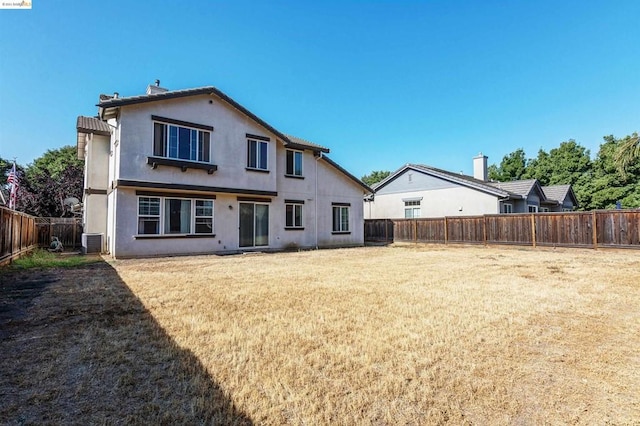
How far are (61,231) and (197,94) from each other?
10959mm

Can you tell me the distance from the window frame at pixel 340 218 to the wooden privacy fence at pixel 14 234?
45.7ft

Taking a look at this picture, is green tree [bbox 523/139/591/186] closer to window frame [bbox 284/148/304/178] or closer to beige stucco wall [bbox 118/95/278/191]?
window frame [bbox 284/148/304/178]

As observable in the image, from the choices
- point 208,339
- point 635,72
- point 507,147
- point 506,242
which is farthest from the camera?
point 507,147

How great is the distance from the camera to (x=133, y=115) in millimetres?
12273

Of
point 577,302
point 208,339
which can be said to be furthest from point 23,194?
point 577,302

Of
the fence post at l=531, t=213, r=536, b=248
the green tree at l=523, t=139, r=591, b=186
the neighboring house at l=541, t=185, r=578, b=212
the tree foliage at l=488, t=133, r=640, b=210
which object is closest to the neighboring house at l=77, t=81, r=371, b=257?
the fence post at l=531, t=213, r=536, b=248

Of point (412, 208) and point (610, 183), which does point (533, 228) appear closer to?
point (412, 208)

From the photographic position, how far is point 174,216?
43.6 feet

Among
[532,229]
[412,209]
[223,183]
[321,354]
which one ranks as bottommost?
[321,354]

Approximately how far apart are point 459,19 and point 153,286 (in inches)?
658

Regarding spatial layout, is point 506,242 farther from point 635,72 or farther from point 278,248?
point 278,248

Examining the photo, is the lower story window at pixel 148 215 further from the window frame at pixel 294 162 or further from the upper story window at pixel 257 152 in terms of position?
the window frame at pixel 294 162

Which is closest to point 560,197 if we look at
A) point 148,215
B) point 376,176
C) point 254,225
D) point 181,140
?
point 254,225

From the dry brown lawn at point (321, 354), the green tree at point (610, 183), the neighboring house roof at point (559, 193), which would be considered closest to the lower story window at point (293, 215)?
the dry brown lawn at point (321, 354)
